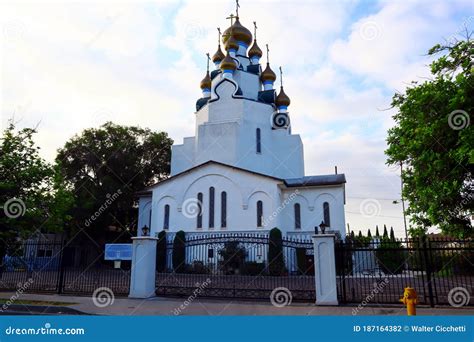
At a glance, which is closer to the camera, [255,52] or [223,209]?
[223,209]

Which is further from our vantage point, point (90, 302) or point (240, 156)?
point (240, 156)

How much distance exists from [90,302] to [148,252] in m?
2.42

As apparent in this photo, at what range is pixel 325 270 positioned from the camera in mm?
11195

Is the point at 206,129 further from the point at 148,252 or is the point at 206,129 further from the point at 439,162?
the point at 439,162

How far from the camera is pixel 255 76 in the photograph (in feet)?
125

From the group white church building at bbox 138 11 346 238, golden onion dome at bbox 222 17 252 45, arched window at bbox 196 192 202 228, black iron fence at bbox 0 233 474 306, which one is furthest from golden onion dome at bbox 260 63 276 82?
black iron fence at bbox 0 233 474 306

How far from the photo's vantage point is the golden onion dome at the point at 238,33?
3817cm

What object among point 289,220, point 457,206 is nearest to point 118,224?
point 289,220

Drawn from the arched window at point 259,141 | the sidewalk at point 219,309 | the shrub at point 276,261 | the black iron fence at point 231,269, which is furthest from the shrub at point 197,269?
the arched window at point 259,141

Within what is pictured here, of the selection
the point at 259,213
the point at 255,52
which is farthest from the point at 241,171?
the point at 255,52

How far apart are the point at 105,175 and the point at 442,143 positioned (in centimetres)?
2939

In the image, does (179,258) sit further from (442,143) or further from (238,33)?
(238,33)

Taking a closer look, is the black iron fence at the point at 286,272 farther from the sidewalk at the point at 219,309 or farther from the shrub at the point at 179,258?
the sidewalk at the point at 219,309

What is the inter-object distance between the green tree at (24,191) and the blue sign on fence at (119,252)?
8.17 ft
